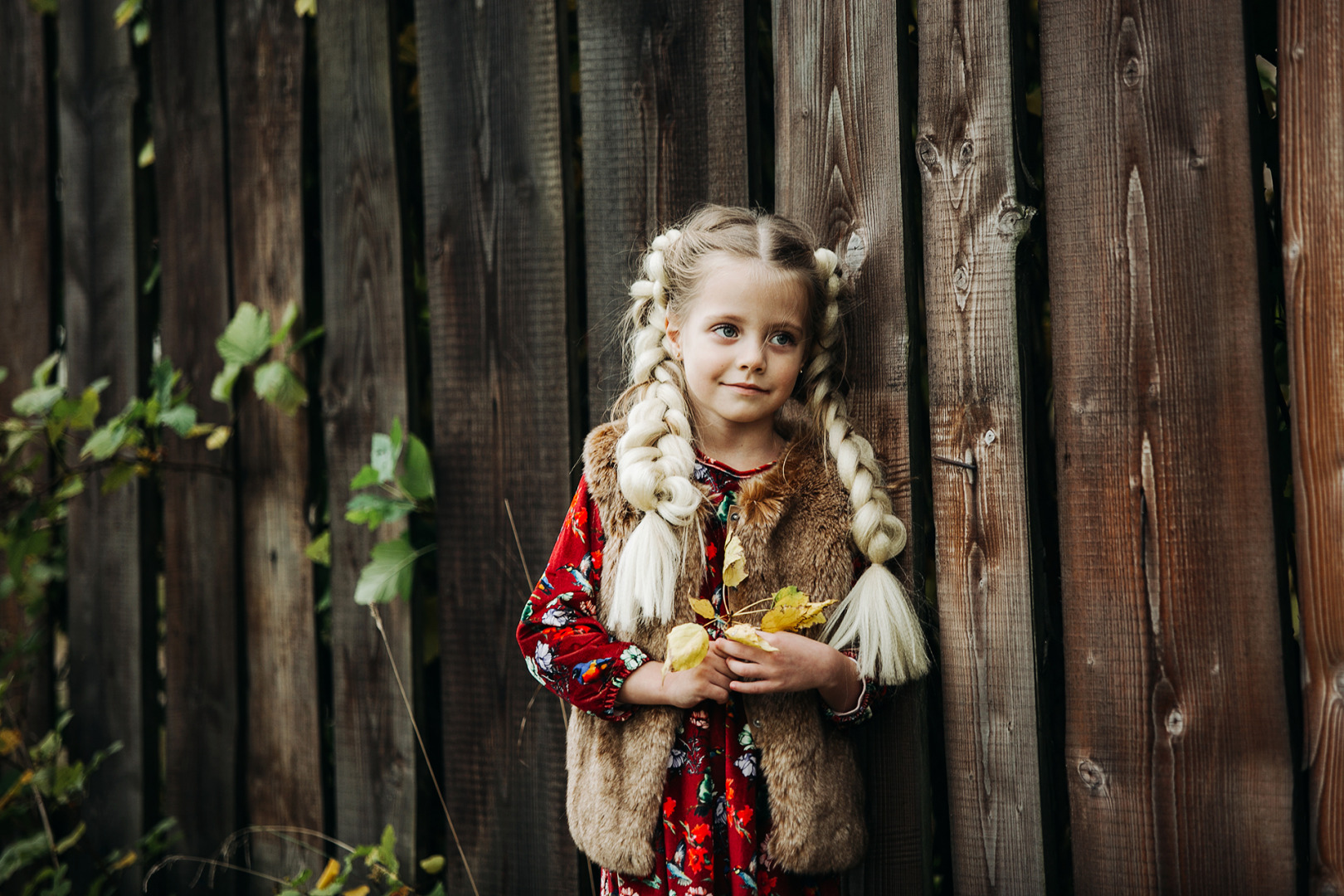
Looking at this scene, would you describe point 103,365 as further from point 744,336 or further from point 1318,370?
point 1318,370

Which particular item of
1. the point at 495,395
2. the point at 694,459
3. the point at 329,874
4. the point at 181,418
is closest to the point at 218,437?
the point at 181,418

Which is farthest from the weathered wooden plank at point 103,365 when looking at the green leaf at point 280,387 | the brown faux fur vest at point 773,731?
the brown faux fur vest at point 773,731

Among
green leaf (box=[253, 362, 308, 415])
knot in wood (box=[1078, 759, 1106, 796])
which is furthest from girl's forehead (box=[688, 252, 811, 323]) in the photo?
green leaf (box=[253, 362, 308, 415])

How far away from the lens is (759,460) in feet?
6.14

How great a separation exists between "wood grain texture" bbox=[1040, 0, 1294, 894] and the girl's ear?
760 mm

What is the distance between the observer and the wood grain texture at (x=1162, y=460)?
5.45ft

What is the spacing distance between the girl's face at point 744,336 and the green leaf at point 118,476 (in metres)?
2.01

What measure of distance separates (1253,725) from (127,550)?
123 inches

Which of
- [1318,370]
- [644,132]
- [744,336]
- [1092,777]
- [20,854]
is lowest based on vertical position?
[20,854]

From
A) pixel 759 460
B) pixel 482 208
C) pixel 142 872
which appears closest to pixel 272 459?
pixel 482 208

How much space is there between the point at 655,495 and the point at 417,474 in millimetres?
901

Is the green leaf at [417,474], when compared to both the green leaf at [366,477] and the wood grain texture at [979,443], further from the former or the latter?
the wood grain texture at [979,443]

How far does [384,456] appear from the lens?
7.64 ft

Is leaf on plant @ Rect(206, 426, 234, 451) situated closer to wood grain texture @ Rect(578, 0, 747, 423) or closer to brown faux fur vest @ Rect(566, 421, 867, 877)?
wood grain texture @ Rect(578, 0, 747, 423)
